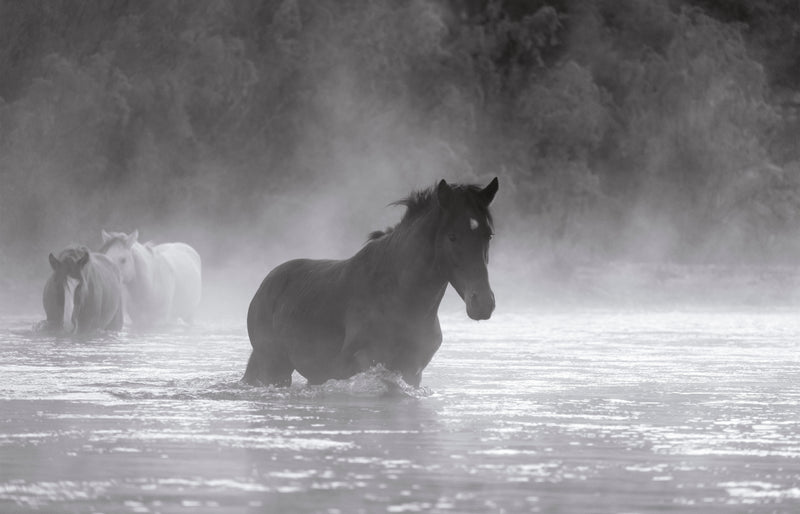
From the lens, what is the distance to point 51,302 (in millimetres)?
15625

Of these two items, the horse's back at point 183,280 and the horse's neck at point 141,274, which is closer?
the horse's neck at point 141,274

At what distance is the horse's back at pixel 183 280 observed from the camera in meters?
19.2

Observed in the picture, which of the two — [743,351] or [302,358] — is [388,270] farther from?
[743,351]

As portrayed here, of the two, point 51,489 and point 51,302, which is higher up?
point 51,302

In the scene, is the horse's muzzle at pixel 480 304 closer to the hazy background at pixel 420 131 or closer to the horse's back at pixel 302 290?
the horse's back at pixel 302 290

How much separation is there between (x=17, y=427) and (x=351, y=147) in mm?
29685

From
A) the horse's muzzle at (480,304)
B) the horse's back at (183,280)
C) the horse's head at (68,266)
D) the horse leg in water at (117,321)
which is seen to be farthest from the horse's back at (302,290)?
the horse's back at (183,280)

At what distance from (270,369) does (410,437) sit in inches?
94.9

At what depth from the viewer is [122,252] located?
A: 712 inches

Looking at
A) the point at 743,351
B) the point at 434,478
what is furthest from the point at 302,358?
the point at 743,351

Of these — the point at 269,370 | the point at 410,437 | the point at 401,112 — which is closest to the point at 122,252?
the point at 269,370

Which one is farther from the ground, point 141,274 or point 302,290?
point 141,274

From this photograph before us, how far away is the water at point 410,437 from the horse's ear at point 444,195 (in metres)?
0.93

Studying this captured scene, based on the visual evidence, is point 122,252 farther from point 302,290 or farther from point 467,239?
point 467,239
